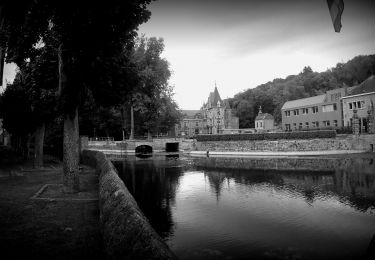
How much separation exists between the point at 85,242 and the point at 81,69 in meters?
7.24

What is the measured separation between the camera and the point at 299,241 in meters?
9.73

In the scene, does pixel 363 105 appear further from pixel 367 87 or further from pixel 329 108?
pixel 329 108

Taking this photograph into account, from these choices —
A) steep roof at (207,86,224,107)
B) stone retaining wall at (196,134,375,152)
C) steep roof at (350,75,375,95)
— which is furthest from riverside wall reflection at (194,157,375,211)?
steep roof at (207,86,224,107)

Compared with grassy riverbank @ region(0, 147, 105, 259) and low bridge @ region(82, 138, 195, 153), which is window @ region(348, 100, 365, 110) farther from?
grassy riverbank @ region(0, 147, 105, 259)

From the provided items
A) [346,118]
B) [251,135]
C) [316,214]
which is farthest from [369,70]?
[316,214]

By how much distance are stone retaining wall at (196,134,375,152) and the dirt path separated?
3653cm

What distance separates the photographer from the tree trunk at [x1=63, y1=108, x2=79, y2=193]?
13.0 meters

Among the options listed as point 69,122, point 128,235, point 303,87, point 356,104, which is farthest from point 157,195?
point 303,87

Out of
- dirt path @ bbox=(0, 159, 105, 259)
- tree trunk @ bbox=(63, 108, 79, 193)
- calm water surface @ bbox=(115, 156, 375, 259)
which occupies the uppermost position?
tree trunk @ bbox=(63, 108, 79, 193)

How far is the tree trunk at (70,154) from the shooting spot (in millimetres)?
12977

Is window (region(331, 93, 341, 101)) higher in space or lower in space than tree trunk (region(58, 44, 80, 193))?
higher

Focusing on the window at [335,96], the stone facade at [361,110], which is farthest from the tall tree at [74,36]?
the window at [335,96]

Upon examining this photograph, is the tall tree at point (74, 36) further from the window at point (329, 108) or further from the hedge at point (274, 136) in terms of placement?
the window at point (329, 108)

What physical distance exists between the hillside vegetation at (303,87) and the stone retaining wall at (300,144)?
1226 inches
